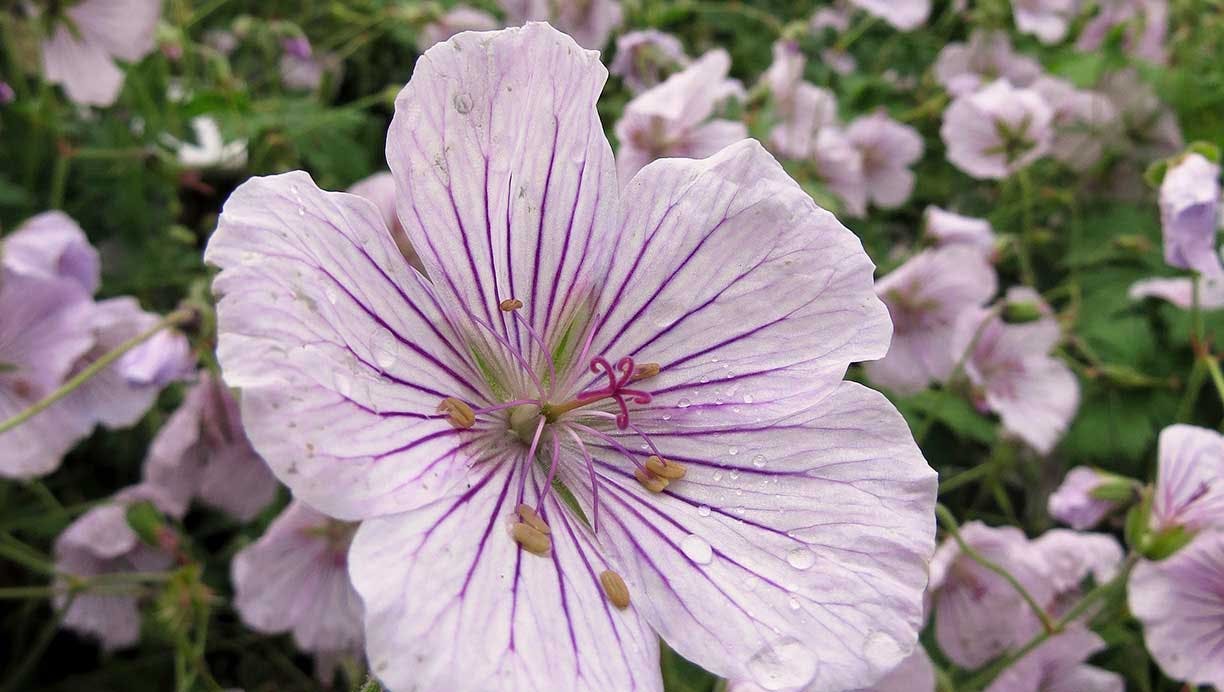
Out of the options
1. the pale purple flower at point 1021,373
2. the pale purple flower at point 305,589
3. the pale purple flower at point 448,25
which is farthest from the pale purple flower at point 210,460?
the pale purple flower at point 1021,373

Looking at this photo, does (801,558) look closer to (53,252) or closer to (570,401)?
(570,401)

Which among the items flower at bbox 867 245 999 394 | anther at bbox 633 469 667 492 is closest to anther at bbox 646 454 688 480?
anther at bbox 633 469 667 492

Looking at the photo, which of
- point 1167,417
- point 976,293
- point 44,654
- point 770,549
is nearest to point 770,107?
point 976,293

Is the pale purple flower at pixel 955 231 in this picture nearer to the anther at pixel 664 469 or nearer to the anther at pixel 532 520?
the anther at pixel 664 469

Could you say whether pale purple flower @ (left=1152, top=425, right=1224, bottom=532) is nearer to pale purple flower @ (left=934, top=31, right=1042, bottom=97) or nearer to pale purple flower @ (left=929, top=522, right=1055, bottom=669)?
pale purple flower @ (left=929, top=522, right=1055, bottom=669)

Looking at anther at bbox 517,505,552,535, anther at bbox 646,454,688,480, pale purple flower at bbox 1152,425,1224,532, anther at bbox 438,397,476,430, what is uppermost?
anther at bbox 438,397,476,430

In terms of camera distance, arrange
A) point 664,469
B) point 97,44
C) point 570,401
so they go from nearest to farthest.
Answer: point 664,469, point 570,401, point 97,44

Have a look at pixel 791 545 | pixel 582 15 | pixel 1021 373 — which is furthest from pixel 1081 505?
pixel 582 15
